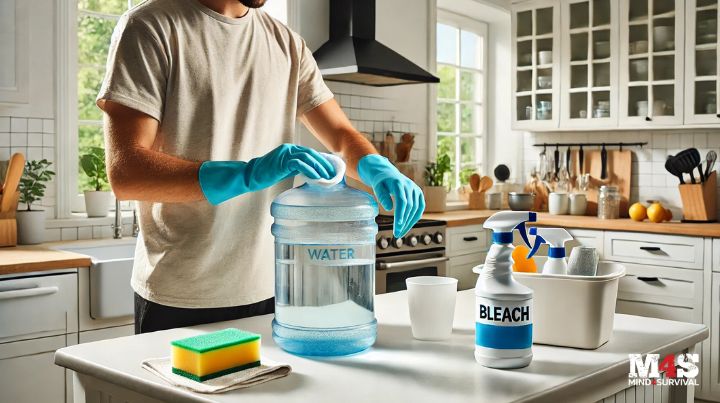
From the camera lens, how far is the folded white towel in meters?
1.17

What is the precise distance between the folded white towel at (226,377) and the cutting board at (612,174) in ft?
13.4

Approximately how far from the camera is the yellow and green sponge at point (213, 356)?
3.93 ft

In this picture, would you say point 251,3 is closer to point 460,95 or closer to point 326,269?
point 326,269

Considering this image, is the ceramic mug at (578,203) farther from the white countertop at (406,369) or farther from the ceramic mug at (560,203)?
Result: the white countertop at (406,369)

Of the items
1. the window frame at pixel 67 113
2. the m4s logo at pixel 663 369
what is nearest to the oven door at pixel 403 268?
the window frame at pixel 67 113

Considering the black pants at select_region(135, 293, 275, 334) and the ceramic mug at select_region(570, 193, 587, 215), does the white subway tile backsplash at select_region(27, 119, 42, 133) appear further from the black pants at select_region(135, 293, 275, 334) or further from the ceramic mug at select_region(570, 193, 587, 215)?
the ceramic mug at select_region(570, 193, 587, 215)

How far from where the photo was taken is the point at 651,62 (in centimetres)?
453

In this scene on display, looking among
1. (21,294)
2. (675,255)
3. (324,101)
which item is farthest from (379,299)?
(675,255)

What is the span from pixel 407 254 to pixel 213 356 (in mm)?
2859

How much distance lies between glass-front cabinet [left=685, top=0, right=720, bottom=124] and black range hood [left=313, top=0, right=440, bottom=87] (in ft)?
5.04

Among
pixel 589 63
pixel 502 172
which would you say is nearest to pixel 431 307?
pixel 589 63

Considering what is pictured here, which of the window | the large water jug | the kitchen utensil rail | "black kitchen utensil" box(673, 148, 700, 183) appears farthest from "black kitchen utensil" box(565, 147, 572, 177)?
the large water jug

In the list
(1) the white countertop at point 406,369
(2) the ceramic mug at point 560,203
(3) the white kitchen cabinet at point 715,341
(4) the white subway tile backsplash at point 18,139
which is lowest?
(3) the white kitchen cabinet at point 715,341

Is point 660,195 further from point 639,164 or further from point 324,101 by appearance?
point 324,101
